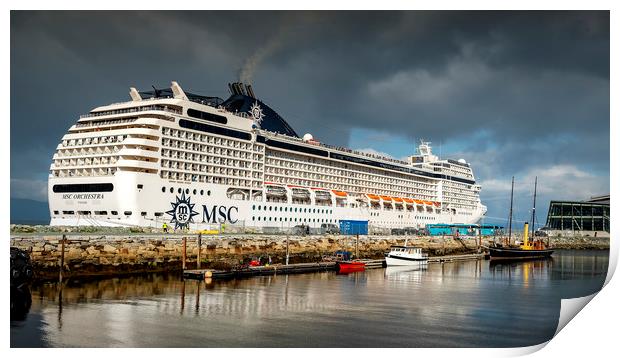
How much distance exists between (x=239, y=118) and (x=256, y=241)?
1319 cm

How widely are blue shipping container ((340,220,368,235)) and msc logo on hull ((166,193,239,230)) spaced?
474 inches

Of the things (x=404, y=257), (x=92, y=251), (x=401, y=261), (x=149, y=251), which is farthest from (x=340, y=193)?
(x=92, y=251)

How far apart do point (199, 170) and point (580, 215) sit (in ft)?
192

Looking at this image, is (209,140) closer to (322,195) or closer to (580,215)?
(322,195)

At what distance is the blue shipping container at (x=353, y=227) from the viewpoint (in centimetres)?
4806

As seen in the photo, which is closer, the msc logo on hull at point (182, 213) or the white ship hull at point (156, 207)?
the white ship hull at point (156, 207)

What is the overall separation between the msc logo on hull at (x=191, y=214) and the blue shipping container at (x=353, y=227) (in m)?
12.0

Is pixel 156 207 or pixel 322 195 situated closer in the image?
pixel 156 207

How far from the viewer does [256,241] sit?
32.6 meters

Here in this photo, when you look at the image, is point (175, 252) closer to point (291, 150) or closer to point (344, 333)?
point (344, 333)

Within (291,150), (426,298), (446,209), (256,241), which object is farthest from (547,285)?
(446,209)

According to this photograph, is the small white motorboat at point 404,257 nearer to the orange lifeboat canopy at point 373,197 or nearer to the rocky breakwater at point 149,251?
the rocky breakwater at point 149,251

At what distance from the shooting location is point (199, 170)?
38438mm

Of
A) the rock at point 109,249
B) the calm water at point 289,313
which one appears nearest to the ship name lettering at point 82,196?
the rock at point 109,249
